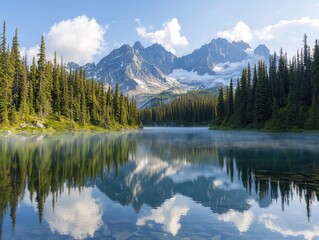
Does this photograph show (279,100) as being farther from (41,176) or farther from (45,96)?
(41,176)

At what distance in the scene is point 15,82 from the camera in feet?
313

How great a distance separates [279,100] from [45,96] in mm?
86384

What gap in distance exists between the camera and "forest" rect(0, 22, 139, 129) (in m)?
85.2

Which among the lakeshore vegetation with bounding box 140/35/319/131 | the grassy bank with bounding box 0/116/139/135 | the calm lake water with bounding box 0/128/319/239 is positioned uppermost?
the lakeshore vegetation with bounding box 140/35/319/131

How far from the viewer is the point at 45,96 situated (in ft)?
333

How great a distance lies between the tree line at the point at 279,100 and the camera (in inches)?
3757

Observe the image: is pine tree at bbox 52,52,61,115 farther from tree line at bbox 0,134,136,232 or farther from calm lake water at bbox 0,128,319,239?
calm lake water at bbox 0,128,319,239

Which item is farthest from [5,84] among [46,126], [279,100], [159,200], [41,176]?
[279,100]

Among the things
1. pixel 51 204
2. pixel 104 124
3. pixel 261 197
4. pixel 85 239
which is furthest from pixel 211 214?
pixel 104 124

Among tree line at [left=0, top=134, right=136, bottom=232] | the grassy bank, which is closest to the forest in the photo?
the grassy bank

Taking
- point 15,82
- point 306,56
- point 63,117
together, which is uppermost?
point 306,56

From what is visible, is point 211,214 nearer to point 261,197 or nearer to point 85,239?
point 261,197

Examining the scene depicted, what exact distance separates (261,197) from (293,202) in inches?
72.4

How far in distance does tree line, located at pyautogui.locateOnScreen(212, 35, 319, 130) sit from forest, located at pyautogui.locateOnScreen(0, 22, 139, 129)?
54701mm
